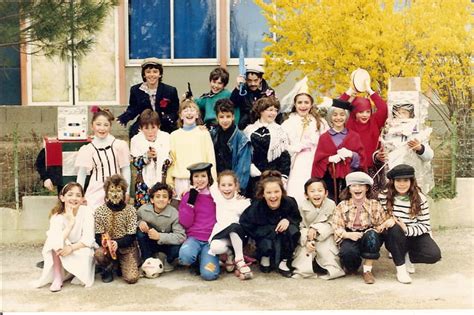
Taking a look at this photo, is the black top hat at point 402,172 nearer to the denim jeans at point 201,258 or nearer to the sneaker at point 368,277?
the sneaker at point 368,277

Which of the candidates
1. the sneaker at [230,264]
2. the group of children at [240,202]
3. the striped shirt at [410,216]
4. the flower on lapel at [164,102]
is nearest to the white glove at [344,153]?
the group of children at [240,202]

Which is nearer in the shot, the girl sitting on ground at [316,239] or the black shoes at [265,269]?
the girl sitting on ground at [316,239]

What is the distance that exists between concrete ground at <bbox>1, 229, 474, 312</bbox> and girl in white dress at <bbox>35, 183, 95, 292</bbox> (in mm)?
98

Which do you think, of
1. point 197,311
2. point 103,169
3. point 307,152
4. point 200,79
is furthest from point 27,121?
point 197,311

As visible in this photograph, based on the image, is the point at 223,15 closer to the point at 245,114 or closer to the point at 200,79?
the point at 200,79

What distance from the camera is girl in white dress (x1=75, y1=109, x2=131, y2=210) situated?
6555mm

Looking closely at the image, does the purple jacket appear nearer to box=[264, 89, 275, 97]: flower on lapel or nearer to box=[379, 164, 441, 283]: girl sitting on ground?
box=[264, 89, 275, 97]: flower on lapel

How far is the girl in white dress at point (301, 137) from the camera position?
22.0 ft

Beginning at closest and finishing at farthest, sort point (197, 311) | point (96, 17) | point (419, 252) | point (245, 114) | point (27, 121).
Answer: point (197, 311) → point (419, 252) → point (245, 114) → point (96, 17) → point (27, 121)

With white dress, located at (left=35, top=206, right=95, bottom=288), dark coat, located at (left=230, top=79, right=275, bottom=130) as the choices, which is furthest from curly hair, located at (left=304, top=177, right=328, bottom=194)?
white dress, located at (left=35, top=206, right=95, bottom=288)

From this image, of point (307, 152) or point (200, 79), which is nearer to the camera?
point (307, 152)

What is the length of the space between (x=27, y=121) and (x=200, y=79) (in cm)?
293

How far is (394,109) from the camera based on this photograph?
677cm

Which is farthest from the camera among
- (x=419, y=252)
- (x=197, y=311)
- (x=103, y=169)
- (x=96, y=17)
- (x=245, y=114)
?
(x=96, y=17)
